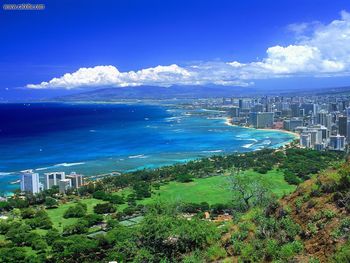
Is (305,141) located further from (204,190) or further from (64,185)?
(64,185)

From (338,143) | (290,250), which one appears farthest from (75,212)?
(338,143)

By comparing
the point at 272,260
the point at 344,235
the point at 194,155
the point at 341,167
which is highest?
the point at 341,167

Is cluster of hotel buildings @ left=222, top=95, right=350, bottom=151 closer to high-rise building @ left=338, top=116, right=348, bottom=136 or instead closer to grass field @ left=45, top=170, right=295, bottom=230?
high-rise building @ left=338, top=116, right=348, bottom=136

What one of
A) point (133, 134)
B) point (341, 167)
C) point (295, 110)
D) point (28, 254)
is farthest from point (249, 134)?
point (341, 167)

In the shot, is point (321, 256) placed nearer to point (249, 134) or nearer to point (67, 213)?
point (67, 213)

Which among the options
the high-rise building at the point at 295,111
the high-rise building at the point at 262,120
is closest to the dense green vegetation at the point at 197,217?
the high-rise building at the point at 262,120

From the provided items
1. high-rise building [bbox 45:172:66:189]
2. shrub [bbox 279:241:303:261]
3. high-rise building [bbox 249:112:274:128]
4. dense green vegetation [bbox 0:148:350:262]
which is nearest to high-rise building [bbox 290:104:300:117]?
high-rise building [bbox 249:112:274:128]
